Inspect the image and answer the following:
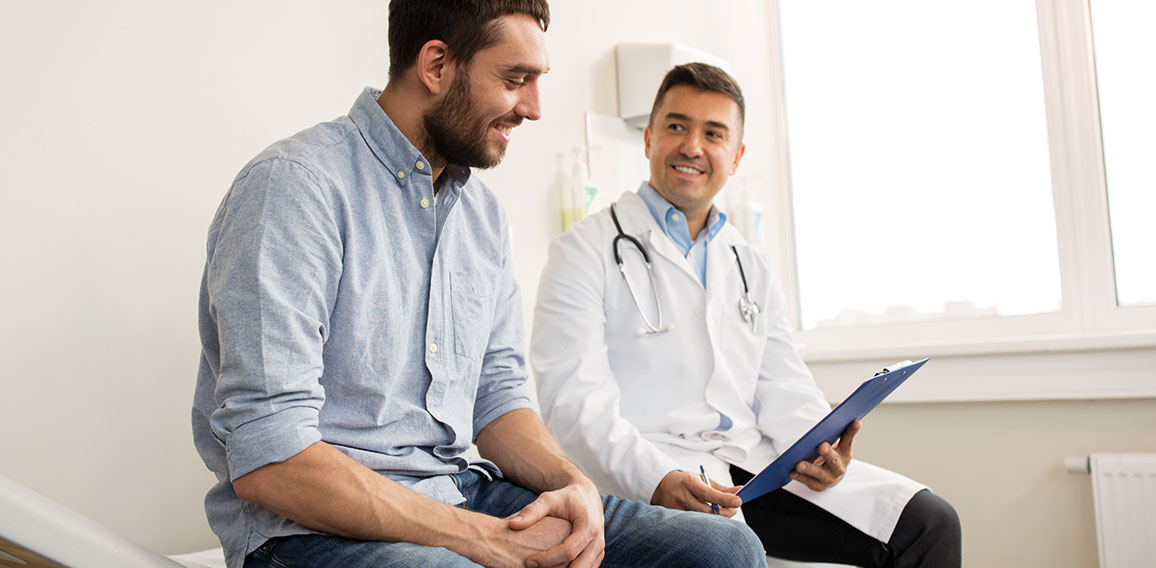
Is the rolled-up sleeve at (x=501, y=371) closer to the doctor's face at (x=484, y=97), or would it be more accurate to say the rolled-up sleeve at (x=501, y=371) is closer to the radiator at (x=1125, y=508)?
the doctor's face at (x=484, y=97)

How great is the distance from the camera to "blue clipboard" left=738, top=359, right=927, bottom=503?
1.36 meters

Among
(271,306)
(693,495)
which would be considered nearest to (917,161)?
(693,495)

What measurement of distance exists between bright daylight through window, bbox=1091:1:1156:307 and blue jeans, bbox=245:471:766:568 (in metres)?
1.81

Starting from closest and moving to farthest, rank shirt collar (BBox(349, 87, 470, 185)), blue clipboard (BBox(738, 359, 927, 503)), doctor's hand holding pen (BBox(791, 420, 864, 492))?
shirt collar (BBox(349, 87, 470, 185))
blue clipboard (BBox(738, 359, 927, 503))
doctor's hand holding pen (BBox(791, 420, 864, 492))

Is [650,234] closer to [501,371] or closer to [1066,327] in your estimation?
[501,371]

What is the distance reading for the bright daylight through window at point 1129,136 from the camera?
2.36 m

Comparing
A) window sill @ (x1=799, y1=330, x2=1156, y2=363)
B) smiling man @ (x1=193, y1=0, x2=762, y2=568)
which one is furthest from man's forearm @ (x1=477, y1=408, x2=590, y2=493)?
window sill @ (x1=799, y1=330, x2=1156, y2=363)

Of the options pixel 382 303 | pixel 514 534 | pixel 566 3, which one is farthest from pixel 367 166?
pixel 566 3

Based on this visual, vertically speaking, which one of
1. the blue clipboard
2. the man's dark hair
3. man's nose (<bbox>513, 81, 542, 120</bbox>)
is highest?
the man's dark hair

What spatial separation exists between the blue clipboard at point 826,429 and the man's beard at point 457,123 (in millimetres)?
671

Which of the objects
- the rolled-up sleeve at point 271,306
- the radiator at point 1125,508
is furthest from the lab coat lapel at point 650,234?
the radiator at point 1125,508

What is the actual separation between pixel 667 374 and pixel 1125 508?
4.13 ft

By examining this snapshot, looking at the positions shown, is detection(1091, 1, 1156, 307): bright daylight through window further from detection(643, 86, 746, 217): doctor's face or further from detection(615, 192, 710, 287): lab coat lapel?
detection(615, 192, 710, 287): lab coat lapel

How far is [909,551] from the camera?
5.24 feet
